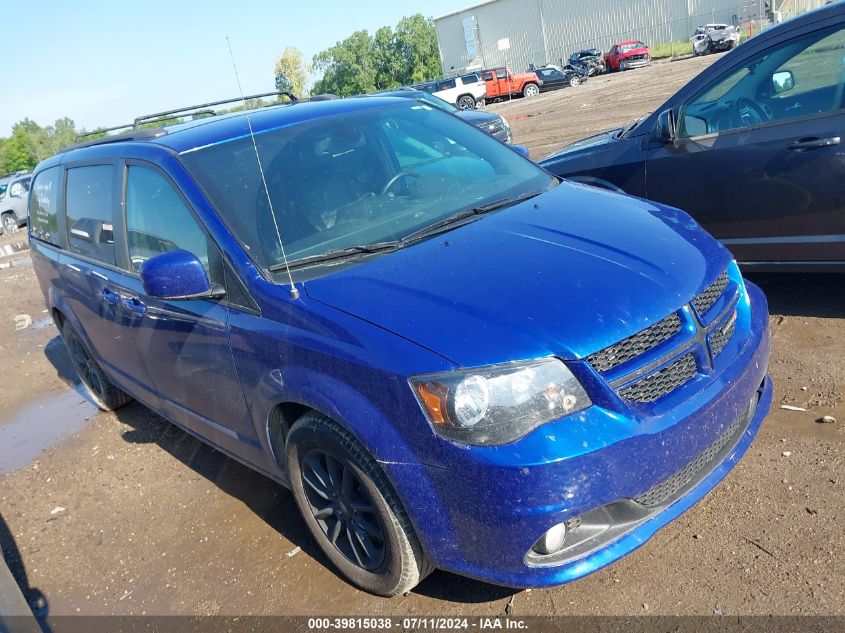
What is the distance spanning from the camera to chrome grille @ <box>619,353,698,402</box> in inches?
94.0

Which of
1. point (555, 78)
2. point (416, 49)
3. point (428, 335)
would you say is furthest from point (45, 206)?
point (416, 49)

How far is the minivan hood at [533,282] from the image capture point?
236cm

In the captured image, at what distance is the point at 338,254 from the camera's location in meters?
2.99

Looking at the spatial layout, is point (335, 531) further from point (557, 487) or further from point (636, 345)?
point (636, 345)

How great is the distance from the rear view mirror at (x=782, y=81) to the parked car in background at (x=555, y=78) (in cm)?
3572

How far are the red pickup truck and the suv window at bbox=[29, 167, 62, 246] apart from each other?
33700 millimetres

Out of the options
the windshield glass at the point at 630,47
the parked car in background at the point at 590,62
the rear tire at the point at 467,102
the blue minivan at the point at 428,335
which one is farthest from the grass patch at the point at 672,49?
the blue minivan at the point at 428,335

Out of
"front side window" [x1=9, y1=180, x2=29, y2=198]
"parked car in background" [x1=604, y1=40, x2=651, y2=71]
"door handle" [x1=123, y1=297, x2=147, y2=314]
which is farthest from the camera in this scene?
"parked car in background" [x1=604, y1=40, x2=651, y2=71]

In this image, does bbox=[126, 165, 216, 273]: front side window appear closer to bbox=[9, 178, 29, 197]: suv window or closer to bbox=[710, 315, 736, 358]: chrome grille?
bbox=[710, 315, 736, 358]: chrome grille

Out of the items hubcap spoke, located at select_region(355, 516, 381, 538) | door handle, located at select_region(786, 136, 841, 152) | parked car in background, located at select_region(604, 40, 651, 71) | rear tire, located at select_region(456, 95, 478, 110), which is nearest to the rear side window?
hubcap spoke, located at select_region(355, 516, 381, 538)

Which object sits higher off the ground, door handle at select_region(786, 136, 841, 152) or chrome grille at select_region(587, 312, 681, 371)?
door handle at select_region(786, 136, 841, 152)

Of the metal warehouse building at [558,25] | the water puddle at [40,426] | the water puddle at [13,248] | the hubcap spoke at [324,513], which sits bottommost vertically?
the water puddle at [40,426]

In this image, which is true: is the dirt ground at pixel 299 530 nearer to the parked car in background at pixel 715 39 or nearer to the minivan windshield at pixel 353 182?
the minivan windshield at pixel 353 182

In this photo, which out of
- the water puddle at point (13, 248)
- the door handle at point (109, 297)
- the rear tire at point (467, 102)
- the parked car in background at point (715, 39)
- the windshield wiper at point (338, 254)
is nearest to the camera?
the windshield wiper at point (338, 254)
